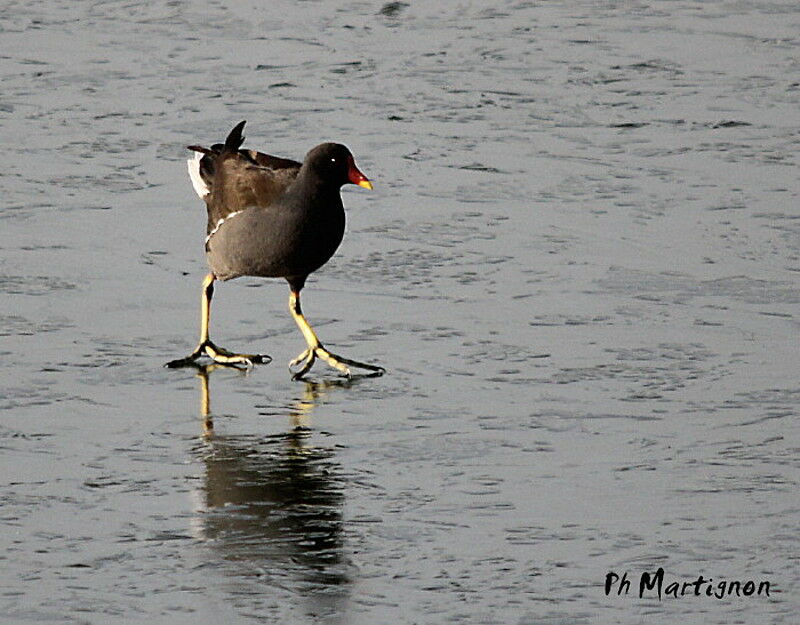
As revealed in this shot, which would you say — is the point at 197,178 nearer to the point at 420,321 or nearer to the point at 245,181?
the point at 245,181

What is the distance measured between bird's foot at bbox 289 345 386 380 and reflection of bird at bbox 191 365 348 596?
1.84 feet

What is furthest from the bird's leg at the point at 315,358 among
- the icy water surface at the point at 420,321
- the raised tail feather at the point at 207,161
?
the raised tail feather at the point at 207,161

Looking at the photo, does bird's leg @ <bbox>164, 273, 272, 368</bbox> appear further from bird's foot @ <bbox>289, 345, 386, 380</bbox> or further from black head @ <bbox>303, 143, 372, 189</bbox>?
black head @ <bbox>303, 143, 372, 189</bbox>

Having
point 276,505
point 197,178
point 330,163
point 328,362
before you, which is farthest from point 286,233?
point 276,505

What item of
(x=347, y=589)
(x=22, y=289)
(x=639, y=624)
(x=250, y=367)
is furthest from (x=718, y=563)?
(x=22, y=289)

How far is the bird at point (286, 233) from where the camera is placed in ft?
26.2

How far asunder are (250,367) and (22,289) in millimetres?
1364

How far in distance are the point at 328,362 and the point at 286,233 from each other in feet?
1.86

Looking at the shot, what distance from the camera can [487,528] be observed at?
6.07 metres

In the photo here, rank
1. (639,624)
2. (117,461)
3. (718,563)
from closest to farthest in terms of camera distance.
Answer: (639,624), (718,563), (117,461)

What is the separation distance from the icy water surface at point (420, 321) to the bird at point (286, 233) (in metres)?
0.14

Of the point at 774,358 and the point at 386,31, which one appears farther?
the point at 386,31

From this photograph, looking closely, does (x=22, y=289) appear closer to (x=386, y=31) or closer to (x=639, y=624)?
(x=639, y=624)

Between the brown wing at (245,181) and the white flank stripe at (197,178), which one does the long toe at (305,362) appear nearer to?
the brown wing at (245,181)
